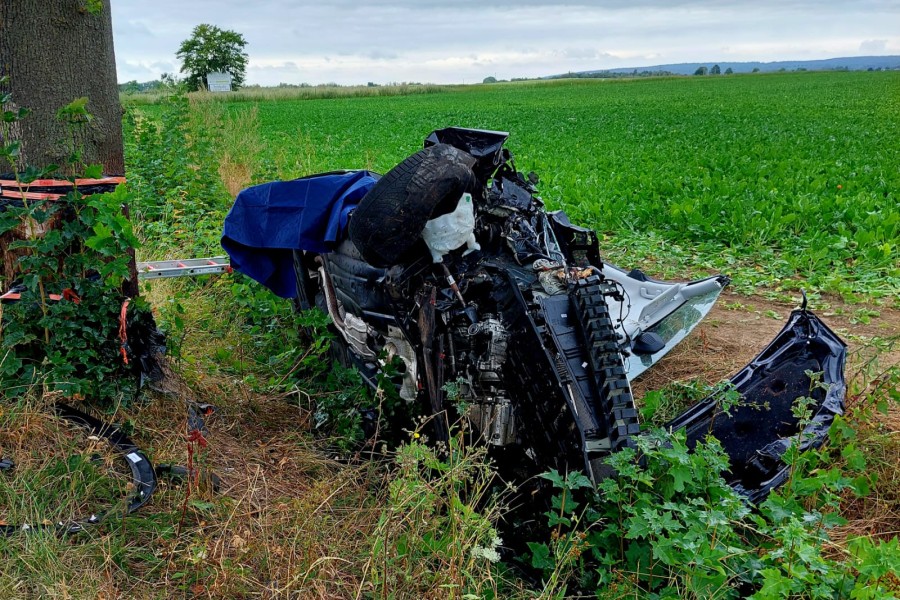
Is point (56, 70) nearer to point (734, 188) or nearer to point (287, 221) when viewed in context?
point (287, 221)

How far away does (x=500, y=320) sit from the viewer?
339cm

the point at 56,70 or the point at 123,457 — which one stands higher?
the point at 56,70

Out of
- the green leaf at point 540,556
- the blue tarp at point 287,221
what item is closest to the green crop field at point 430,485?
the green leaf at point 540,556

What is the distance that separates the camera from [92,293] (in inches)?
145

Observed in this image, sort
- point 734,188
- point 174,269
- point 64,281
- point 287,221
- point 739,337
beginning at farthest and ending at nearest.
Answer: point 734,188
point 739,337
point 174,269
point 287,221
point 64,281

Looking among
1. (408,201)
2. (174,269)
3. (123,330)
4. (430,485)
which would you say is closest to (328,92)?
(174,269)

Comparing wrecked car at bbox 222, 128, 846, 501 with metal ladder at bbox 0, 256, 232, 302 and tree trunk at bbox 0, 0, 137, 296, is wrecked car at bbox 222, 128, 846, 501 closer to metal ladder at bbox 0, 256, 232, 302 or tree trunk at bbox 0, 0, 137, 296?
metal ladder at bbox 0, 256, 232, 302

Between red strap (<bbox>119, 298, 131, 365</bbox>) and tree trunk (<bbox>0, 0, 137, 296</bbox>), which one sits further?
red strap (<bbox>119, 298, 131, 365</bbox>)

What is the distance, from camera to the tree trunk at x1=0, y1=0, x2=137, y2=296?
11.7 ft

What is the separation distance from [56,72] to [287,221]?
1.52 metres

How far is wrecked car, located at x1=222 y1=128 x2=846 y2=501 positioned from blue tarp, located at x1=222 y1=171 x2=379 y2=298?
1 cm

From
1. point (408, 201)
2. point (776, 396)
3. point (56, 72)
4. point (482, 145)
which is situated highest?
point (56, 72)

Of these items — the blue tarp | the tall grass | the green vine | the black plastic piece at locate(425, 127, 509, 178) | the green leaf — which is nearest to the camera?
the green leaf

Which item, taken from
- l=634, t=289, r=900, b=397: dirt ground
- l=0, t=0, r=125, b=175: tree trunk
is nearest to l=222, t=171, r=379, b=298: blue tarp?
l=0, t=0, r=125, b=175: tree trunk
